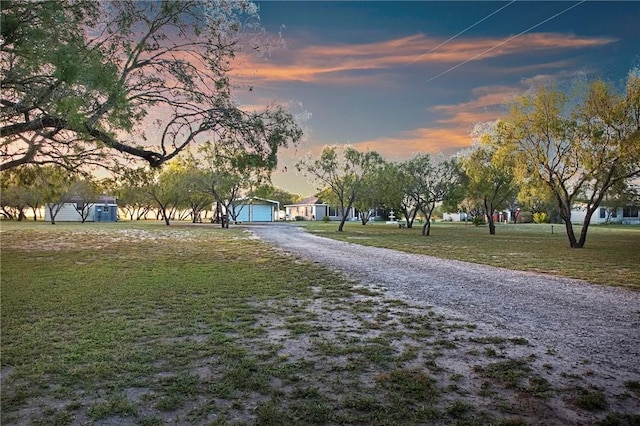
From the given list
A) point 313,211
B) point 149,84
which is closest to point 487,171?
point 149,84

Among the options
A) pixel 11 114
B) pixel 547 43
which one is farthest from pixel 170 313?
pixel 547 43

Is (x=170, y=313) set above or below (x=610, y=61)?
below

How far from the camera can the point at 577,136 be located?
17516 millimetres

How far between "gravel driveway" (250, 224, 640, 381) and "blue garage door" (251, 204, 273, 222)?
49.3 m

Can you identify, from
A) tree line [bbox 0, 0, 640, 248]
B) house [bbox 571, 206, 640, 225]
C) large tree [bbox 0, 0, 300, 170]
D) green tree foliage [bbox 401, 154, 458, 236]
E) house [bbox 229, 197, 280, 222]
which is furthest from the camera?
house [bbox 229, 197, 280, 222]

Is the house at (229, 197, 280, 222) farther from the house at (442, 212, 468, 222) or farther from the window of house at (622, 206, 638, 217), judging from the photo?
the window of house at (622, 206, 638, 217)

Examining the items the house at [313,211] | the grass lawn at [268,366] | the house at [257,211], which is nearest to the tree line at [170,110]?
the grass lawn at [268,366]

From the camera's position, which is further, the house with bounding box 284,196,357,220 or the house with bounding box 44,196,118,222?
the house with bounding box 284,196,357,220

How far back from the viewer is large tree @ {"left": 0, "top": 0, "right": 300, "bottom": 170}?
7.06 meters

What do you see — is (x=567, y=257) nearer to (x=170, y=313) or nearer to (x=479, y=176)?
(x=479, y=176)

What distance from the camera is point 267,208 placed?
61.2 meters

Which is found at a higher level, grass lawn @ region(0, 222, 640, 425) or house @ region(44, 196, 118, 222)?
house @ region(44, 196, 118, 222)

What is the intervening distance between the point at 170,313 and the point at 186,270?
4609 millimetres

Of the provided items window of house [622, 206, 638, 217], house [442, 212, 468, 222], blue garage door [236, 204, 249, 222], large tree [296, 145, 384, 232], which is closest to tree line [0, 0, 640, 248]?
large tree [296, 145, 384, 232]
